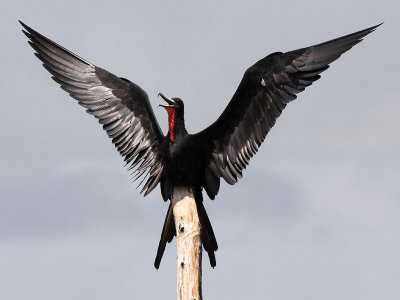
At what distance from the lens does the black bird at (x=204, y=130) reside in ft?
50.7

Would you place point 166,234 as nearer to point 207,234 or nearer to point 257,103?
point 207,234

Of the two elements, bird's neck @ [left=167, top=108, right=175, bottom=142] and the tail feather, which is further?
the tail feather

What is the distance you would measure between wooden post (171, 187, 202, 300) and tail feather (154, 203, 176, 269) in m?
0.24

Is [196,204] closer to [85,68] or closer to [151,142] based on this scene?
[151,142]

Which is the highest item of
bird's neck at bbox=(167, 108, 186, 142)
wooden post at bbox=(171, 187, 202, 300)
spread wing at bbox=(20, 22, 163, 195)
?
spread wing at bbox=(20, 22, 163, 195)

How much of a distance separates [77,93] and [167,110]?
5.22 feet

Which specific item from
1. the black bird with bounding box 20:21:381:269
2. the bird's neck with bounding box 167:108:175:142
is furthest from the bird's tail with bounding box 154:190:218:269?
the bird's neck with bounding box 167:108:175:142

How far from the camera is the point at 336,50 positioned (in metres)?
15.5

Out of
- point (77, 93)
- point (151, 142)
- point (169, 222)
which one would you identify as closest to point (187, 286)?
point (169, 222)

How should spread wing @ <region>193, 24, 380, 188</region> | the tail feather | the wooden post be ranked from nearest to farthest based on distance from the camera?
1. the wooden post
2. spread wing @ <region>193, 24, 380, 188</region>
3. the tail feather

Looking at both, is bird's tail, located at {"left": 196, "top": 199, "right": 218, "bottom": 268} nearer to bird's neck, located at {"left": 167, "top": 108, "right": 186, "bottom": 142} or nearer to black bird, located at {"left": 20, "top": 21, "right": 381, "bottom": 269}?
black bird, located at {"left": 20, "top": 21, "right": 381, "bottom": 269}

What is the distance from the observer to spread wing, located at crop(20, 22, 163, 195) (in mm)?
16156

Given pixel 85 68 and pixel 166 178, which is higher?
pixel 85 68

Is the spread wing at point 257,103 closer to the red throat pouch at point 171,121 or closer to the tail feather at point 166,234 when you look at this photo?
the red throat pouch at point 171,121
